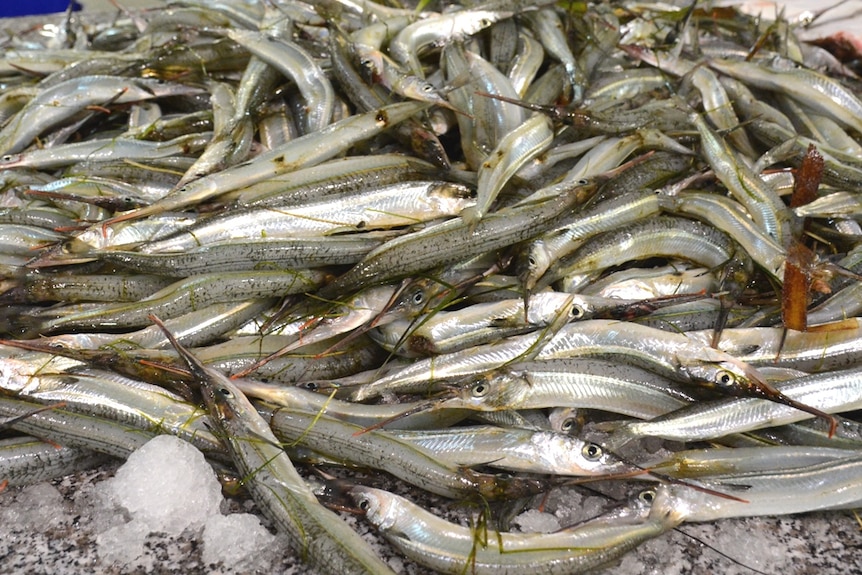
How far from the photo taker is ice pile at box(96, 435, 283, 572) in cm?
246

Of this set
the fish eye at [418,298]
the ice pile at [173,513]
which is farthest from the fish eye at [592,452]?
the ice pile at [173,513]

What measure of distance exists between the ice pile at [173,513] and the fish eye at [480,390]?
0.96 meters

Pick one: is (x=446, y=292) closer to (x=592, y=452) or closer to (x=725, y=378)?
(x=592, y=452)

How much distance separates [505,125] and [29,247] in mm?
2586

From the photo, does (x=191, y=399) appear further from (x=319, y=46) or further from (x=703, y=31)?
(x=703, y=31)

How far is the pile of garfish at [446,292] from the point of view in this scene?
8.38 feet

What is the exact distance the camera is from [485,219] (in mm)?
3062

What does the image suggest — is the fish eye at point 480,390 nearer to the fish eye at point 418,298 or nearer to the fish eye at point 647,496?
the fish eye at point 418,298

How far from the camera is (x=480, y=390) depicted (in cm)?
269

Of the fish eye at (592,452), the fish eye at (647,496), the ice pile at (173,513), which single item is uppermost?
the fish eye at (592,452)

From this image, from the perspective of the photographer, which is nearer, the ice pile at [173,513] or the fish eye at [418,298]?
the ice pile at [173,513]

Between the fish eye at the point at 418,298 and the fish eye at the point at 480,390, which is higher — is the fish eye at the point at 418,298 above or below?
above

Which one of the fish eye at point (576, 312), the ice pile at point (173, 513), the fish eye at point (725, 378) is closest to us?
the ice pile at point (173, 513)

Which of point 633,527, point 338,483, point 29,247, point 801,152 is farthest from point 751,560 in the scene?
point 29,247
